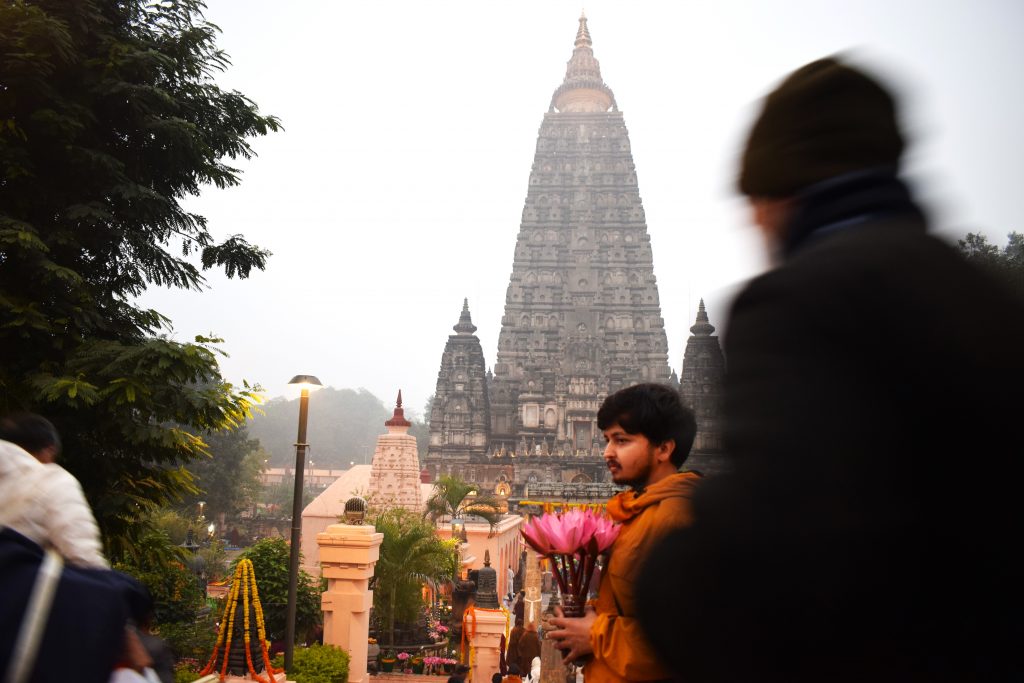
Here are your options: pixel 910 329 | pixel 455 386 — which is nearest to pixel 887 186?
pixel 910 329

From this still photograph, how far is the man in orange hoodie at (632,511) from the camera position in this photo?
214 centimetres

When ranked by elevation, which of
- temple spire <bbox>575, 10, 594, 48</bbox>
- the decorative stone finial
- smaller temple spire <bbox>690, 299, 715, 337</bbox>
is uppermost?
temple spire <bbox>575, 10, 594, 48</bbox>

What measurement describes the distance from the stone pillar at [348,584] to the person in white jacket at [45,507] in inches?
252

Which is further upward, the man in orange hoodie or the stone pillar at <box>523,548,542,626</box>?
the man in orange hoodie

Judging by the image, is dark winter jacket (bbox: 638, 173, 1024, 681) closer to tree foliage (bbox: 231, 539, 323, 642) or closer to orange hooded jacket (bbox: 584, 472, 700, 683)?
orange hooded jacket (bbox: 584, 472, 700, 683)

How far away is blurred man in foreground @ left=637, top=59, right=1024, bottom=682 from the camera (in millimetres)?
969

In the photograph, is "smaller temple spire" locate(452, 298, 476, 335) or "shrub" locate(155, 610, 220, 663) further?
"smaller temple spire" locate(452, 298, 476, 335)

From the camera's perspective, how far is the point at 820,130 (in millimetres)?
1276

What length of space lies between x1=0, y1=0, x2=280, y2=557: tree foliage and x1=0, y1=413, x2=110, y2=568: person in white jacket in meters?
6.38

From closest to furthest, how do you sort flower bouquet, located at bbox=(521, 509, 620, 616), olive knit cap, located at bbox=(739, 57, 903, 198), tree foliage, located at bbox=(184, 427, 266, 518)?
olive knit cap, located at bbox=(739, 57, 903, 198)
flower bouquet, located at bbox=(521, 509, 620, 616)
tree foliage, located at bbox=(184, 427, 266, 518)

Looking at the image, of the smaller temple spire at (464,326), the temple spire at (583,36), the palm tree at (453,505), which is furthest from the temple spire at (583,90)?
the palm tree at (453,505)

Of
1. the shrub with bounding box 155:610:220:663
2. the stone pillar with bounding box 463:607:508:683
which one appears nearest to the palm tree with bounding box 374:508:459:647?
the stone pillar with bounding box 463:607:508:683

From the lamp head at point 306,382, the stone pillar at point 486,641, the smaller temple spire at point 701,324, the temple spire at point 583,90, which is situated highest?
the temple spire at point 583,90

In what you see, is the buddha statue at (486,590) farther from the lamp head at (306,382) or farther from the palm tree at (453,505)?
the palm tree at (453,505)
